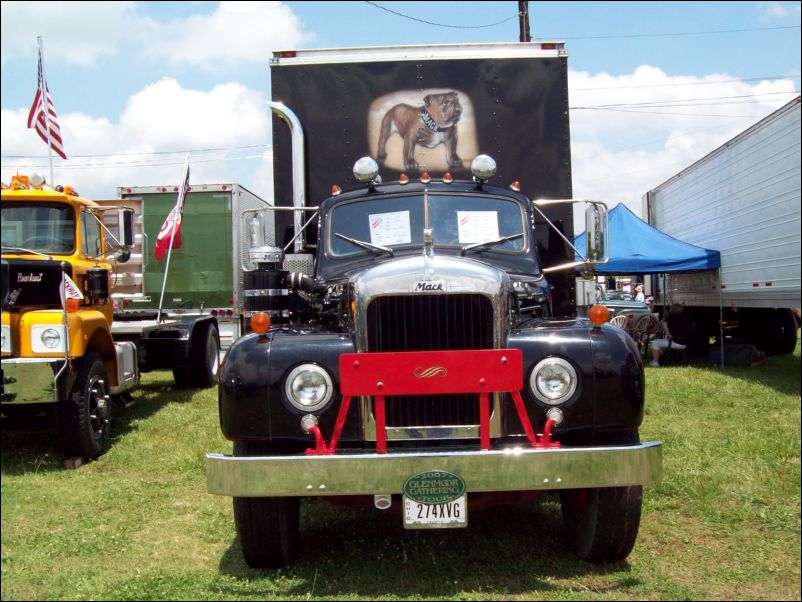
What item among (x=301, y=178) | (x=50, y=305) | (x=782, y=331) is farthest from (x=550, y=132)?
(x=782, y=331)

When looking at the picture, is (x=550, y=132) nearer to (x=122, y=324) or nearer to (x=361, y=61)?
(x=361, y=61)

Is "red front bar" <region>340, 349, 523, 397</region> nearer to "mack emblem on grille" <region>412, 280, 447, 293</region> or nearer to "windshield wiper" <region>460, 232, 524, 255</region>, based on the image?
"mack emblem on grille" <region>412, 280, 447, 293</region>

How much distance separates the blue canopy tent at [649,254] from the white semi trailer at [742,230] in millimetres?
323

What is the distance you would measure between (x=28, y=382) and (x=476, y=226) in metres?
3.82

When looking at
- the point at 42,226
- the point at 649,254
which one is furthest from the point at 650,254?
the point at 42,226

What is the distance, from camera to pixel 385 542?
15.3 ft

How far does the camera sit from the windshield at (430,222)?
5379 millimetres

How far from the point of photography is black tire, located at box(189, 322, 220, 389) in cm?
1116

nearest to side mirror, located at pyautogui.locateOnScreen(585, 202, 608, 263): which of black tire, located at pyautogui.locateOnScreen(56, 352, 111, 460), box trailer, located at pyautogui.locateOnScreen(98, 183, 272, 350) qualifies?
black tire, located at pyautogui.locateOnScreen(56, 352, 111, 460)

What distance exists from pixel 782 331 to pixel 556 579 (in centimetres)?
1235

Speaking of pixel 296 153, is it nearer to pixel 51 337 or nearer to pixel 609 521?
pixel 51 337

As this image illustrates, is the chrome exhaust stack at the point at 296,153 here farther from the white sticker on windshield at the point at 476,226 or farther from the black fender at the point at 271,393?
the black fender at the point at 271,393

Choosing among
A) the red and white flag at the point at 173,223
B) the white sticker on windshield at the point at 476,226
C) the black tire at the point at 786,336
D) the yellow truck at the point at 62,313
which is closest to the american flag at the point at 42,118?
the yellow truck at the point at 62,313

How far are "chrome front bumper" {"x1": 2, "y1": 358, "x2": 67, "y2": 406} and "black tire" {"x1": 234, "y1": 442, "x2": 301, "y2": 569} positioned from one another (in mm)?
2856
